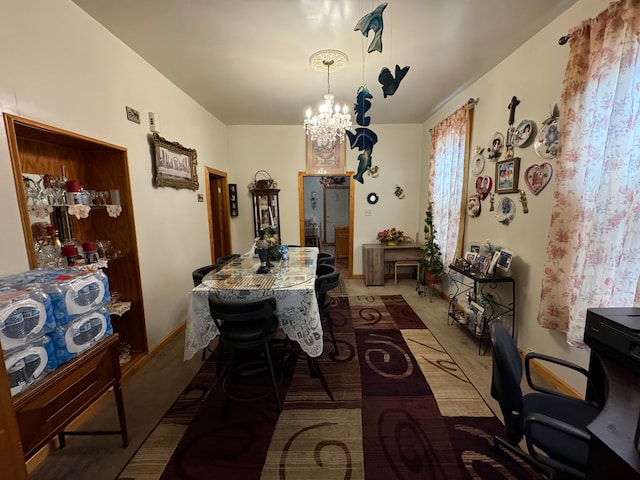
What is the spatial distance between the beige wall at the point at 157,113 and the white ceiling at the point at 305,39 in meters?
0.17

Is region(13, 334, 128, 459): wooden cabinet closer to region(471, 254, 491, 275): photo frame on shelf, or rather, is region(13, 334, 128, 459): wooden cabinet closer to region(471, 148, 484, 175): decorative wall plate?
region(471, 254, 491, 275): photo frame on shelf

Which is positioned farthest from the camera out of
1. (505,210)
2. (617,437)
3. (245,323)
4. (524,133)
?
(505,210)

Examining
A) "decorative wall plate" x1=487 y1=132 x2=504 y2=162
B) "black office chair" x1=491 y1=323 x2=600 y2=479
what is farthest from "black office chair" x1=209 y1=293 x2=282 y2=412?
"decorative wall plate" x1=487 y1=132 x2=504 y2=162

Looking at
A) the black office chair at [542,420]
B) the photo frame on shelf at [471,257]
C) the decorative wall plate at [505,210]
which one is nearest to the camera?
the black office chair at [542,420]

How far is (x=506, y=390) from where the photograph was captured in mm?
1247

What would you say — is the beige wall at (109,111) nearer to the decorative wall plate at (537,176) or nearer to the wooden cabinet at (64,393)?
the wooden cabinet at (64,393)

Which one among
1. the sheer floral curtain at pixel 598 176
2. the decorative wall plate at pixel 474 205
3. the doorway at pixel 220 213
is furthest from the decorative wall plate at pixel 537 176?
the doorway at pixel 220 213

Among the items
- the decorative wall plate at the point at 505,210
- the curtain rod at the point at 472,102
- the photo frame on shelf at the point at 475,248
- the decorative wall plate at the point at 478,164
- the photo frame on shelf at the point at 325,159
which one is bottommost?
the photo frame on shelf at the point at 475,248

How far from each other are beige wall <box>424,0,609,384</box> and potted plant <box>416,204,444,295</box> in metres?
1.06

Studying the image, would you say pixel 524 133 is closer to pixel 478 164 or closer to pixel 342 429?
pixel 478 164

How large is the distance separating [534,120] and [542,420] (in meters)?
2.36

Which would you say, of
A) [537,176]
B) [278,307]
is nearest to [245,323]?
[278,307]

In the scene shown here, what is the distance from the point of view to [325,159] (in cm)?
486

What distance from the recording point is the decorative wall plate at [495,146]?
270cm
